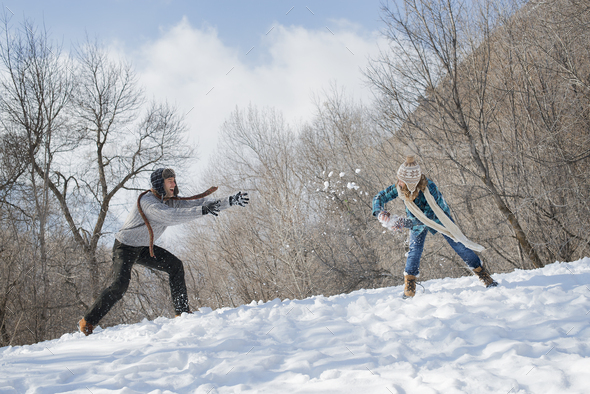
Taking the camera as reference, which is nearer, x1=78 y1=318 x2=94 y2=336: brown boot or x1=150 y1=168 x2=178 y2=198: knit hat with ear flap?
x1=78 y1=318 x2=94 y2=336: brown boot

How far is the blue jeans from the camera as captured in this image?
12.5ft

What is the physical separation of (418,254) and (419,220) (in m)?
0.36

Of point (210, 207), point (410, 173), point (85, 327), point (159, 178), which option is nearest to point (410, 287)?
point (410, 173)

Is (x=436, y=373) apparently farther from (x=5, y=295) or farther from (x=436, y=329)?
(x=5, y=295)

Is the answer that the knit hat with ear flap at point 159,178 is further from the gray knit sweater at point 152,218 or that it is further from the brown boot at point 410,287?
the brown boot at point 410,287

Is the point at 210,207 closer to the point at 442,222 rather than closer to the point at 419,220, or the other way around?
the point at 419,220

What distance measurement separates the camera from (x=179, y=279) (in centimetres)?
413

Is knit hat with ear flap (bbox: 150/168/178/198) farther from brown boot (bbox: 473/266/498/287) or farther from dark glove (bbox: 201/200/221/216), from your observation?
brown boot (bbox: 473/266/498/287)

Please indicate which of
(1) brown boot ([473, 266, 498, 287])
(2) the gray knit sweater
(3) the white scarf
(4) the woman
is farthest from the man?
(1) brown boot ([473, 266, 498, 287])

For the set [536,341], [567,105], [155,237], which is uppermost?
[567,105]

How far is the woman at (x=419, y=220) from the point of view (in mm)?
3793

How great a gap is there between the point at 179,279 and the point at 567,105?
8.57 m

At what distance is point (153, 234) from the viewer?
12.9ft

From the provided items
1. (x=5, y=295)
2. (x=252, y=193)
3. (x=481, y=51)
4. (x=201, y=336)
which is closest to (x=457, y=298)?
(x=201, y=336)
